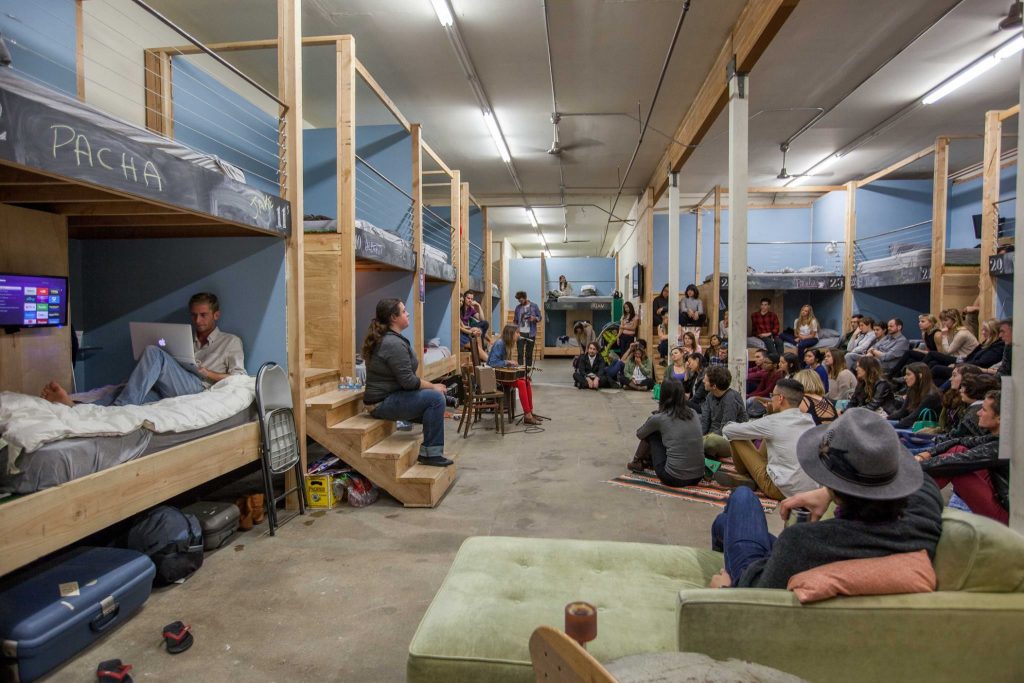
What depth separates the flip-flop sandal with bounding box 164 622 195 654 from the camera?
2461mm

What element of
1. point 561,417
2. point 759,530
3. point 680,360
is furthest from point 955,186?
point 759,530

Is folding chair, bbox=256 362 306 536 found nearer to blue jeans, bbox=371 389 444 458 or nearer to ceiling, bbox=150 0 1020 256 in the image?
blue jeans, bbox=371 389 444 458

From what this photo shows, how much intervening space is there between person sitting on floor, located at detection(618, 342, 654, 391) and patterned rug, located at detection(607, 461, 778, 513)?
226 inches

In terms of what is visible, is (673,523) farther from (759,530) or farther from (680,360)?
(680,360)

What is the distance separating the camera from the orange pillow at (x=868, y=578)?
1.52 metres

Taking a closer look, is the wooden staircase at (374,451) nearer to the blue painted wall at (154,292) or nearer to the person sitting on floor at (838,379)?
the blue painted wall at (154,292)

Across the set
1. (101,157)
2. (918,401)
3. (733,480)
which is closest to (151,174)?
(101,157)

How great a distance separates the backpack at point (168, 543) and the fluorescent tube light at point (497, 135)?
7.92 metres

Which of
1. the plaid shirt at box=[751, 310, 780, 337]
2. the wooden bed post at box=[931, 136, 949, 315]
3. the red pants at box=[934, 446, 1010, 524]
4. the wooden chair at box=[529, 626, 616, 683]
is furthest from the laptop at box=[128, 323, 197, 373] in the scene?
the plaid shirt at box=[751, 310, 780, 337]

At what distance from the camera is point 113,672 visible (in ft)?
7.29

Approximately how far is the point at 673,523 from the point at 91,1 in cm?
647

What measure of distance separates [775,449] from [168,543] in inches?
154

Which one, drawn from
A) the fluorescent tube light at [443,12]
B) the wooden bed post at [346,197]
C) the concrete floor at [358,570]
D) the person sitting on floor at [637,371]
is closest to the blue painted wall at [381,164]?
the fluorescent tube light at [443,12]

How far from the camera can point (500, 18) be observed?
259 inches
